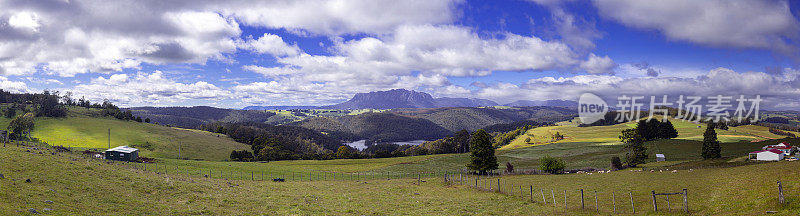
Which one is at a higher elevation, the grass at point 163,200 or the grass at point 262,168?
the grass at point 163,200

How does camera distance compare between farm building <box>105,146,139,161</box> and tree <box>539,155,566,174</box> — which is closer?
tree <box>539,155,566,174</box>

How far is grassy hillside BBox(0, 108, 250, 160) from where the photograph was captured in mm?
107188

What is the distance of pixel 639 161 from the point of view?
80188mm

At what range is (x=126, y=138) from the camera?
11712cm

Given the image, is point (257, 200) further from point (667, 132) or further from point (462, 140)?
point (667, 132)

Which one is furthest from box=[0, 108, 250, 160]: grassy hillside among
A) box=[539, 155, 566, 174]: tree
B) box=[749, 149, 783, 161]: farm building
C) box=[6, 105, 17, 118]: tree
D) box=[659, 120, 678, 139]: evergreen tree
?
box=[659, 120, 678, 139]: evergreen tree

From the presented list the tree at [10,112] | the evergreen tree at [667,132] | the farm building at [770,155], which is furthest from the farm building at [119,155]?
the evergreen tree at [667,132]

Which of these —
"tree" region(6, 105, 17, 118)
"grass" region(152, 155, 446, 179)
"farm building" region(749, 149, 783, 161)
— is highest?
"tree" region(6, 105, 17, 118)

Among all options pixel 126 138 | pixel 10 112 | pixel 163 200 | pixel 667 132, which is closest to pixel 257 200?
pixel 163 200

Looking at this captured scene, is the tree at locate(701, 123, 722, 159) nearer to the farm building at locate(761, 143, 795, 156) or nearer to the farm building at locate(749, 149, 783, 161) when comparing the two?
the farm building at locate(749, 149, 783, 161)

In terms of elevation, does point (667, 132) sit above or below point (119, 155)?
above

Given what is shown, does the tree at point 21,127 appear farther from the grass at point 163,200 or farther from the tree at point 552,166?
the tree at point 552,166

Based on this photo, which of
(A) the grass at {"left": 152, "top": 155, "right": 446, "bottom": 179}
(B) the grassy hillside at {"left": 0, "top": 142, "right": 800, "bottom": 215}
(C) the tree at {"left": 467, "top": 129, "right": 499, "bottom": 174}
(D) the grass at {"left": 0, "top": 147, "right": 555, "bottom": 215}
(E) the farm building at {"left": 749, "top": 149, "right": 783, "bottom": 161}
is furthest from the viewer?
(C) the tree at {"left": 467, "top": 129, "right": 499, "bottom": 174}

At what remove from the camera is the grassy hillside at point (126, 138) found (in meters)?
107
